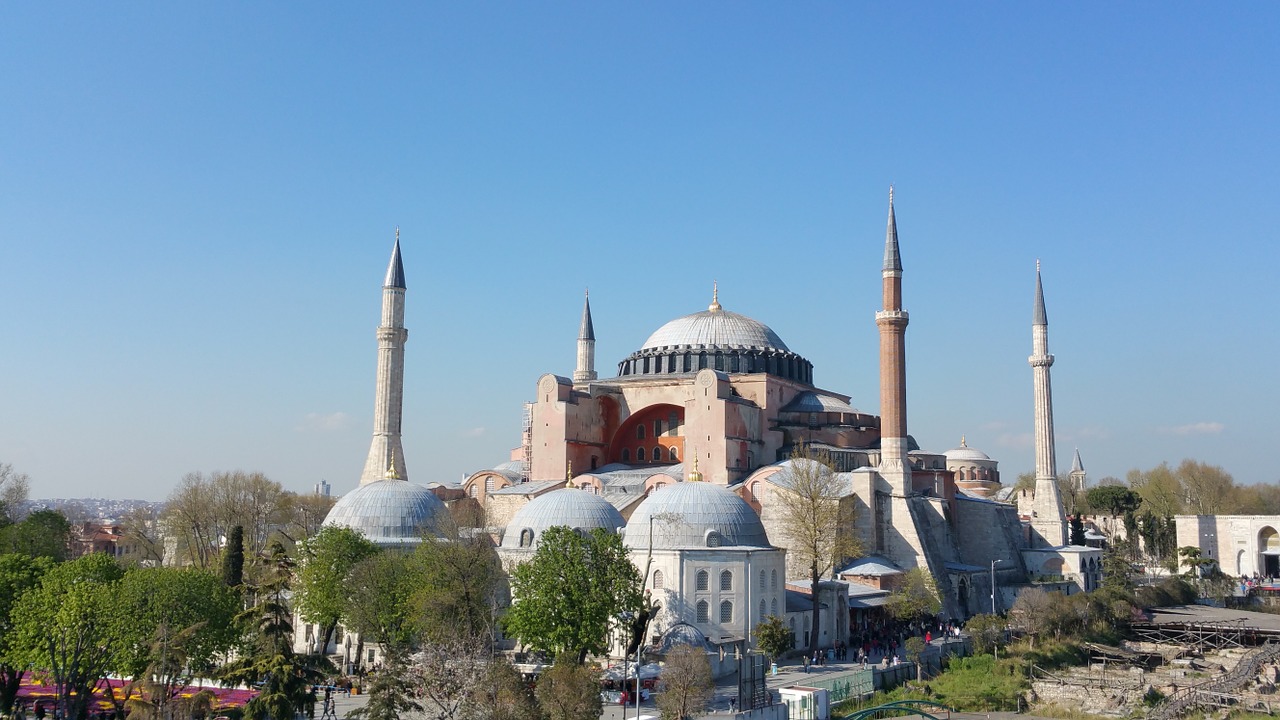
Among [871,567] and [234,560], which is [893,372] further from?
[234,560]

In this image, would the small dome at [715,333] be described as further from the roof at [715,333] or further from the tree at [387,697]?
the tree at [387,697]

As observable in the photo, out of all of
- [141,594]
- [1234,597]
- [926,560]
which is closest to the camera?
[141,594]

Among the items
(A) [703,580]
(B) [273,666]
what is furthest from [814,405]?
(B) [273,666]

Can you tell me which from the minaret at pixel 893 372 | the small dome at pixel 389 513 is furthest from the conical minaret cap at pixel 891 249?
the small dome at pixel 389 513

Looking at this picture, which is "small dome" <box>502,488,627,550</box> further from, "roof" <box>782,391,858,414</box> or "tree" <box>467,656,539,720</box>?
"roof" <box>782,391,858,414</box>

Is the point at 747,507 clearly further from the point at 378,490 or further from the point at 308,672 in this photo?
the point at 308,672

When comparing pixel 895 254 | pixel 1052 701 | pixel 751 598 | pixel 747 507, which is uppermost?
pixel 895 254

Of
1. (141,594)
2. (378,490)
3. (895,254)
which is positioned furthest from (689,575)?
(895,254)
